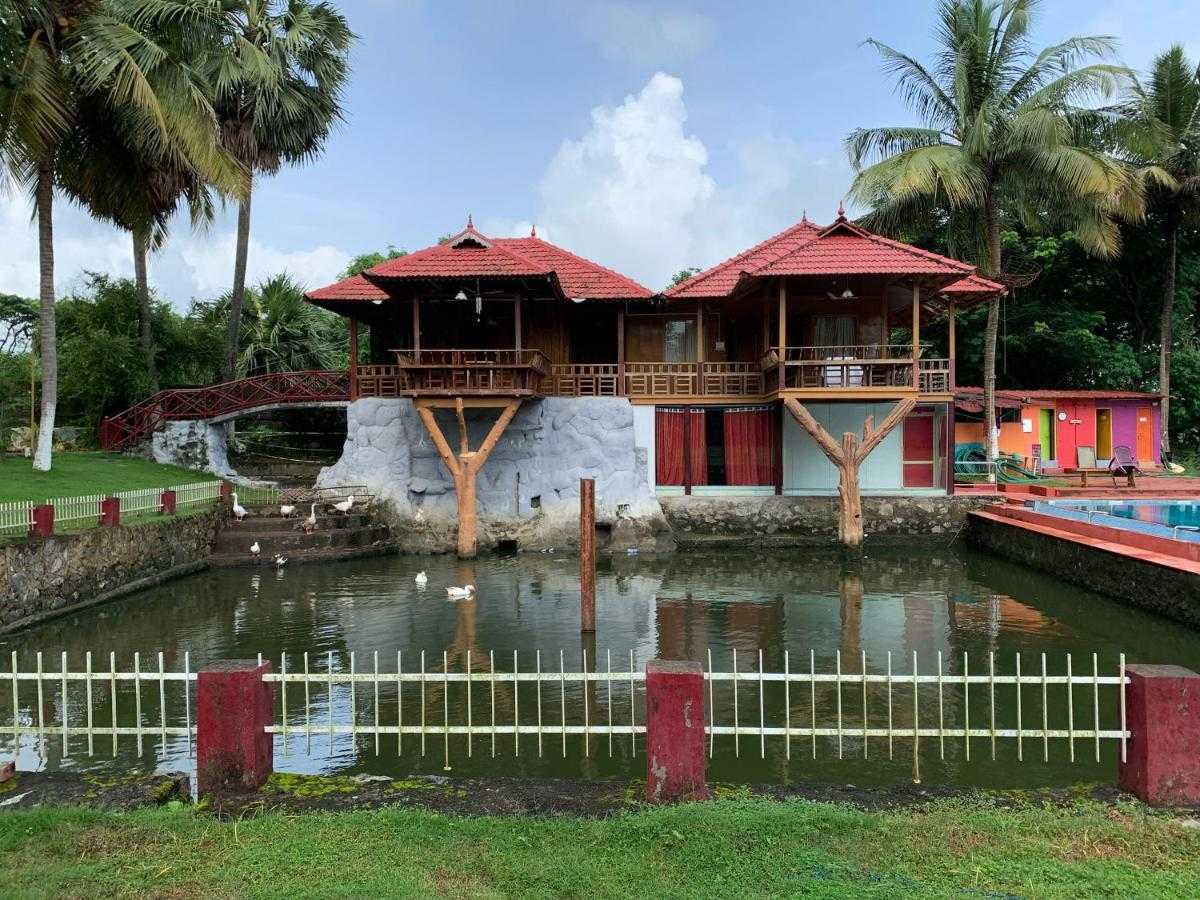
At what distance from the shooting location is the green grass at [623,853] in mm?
4008

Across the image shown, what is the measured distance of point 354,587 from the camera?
15.9 meters

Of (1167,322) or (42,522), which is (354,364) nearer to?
(42,522)

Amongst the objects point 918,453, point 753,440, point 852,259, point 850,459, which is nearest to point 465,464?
point 753,440

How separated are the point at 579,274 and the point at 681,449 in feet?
18.6

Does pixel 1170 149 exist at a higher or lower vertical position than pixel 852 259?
higher

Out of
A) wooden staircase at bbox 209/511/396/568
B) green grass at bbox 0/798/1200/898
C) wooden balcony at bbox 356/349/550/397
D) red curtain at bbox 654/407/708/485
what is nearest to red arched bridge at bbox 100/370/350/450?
wooden staircase at bbox 209/511/396/568

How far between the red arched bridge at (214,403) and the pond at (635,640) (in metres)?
8.22

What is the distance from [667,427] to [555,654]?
36.7 ft

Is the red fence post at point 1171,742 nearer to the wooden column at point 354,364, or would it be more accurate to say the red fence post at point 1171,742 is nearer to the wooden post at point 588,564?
the wooden post at point 588,564

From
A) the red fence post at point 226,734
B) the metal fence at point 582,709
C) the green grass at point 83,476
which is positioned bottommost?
the metal fence at point 582,709

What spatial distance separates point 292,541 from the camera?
18688 millimetres

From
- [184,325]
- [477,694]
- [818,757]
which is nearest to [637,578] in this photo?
[477,694]

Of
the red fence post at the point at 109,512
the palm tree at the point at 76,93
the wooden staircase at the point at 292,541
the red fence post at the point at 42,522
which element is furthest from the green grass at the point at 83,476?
the wooden staircase at the point at 292,541

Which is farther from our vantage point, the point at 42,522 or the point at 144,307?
the point at 144,307
